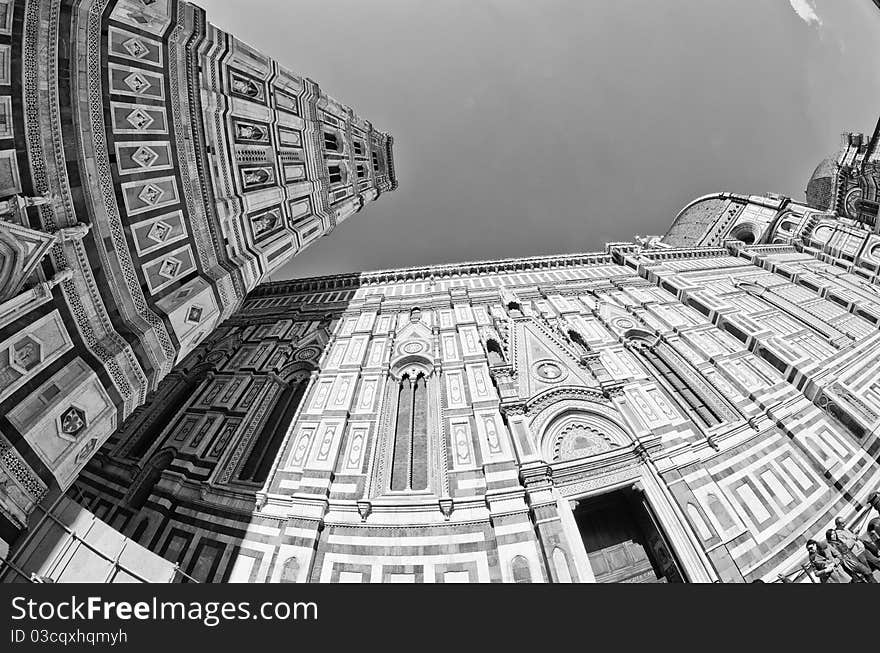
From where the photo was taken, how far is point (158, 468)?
9.52 meters

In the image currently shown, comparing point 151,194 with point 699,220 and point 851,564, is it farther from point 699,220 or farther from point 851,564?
point 699,220

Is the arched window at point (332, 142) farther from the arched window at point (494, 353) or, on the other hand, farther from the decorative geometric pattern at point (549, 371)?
the decorative geometric pattern at point (549, 371)

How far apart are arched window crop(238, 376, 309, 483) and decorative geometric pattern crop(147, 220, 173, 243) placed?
5.70 metres

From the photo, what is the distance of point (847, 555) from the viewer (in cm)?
563

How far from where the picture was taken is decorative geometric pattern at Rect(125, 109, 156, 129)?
7.59 m

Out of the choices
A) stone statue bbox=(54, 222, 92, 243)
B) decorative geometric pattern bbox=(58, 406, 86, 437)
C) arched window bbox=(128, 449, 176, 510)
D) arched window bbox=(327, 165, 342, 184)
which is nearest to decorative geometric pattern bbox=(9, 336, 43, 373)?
decorative geometric pattern bbox=(58, 406, 86, 437)

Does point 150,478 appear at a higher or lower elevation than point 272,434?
lower

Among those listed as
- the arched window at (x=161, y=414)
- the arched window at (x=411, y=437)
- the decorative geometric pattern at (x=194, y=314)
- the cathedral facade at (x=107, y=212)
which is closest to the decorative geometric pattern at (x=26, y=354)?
the cathedral facade at (x=107, y=212)

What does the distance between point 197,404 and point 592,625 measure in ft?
39.1

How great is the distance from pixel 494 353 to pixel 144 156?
35.0ft

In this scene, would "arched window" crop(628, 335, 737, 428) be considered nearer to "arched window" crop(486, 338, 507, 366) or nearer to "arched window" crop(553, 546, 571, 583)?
"arched window" crop(486, 338, 507, 366)

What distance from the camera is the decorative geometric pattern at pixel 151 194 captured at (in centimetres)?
766

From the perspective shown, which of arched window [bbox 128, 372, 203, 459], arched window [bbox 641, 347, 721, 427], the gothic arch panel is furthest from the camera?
arched window [bbox 641, 347, 721, 427]

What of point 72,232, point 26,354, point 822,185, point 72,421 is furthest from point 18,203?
point 822,185
